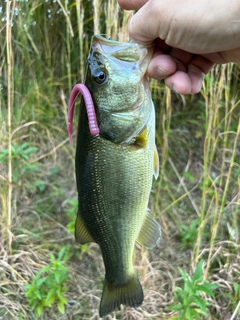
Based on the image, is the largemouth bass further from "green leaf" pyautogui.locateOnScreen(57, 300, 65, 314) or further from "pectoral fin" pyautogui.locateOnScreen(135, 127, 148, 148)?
"green leaf" pyautogui.locateOnScreen(57, 300, 65, 314)

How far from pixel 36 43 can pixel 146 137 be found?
211 cm

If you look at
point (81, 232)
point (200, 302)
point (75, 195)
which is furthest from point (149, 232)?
point (75, 195)

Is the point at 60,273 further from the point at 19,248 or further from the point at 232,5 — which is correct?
the point at 232,5

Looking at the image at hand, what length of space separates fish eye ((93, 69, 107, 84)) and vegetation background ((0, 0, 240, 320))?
721 millimetres

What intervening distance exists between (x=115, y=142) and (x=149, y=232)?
1.44ft

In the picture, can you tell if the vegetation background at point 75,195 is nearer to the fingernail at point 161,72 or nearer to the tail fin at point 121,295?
the tail fin at point 121,295

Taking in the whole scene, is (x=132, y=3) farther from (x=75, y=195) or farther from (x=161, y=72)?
(x=75, y=195)

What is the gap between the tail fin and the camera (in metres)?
1.51

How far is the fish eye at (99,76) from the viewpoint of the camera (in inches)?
49.1

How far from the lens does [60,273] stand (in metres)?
2.02

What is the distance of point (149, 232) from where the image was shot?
1.47 metres

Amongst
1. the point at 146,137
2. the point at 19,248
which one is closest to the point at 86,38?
the point at 19,248

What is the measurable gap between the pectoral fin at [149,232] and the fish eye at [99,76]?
1.90ft

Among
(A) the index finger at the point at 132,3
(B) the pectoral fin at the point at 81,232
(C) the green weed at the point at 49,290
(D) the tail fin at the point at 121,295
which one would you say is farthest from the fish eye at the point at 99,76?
(C) the green weed at the point at 49,290
